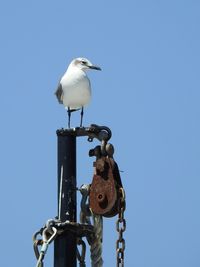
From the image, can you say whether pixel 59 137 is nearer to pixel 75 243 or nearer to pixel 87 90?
pixel 75 243

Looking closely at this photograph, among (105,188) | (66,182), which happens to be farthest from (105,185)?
(66,182)

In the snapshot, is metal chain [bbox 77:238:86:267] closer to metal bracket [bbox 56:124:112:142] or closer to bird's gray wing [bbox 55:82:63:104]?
metal bracket [bbox 56:124:112:142]

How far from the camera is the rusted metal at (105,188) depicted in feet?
17.2

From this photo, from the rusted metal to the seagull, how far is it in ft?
14.9

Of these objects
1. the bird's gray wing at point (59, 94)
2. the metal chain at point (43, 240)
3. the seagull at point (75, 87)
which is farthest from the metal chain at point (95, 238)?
the bird's gray wing at point (59, 94)

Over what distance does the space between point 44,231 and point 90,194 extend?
401 millimetres

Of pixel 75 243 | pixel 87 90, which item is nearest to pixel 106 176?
pixel 75 243

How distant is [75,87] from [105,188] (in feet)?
16.4

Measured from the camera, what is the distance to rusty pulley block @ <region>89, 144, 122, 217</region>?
5.25 meters

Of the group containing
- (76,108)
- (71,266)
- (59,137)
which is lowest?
(71,266)

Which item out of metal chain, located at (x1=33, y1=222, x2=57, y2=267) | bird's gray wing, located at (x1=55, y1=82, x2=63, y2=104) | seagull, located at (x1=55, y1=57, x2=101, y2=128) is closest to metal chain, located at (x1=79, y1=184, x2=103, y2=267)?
metal chain, located at (x1=33, y1=222, x2=57, y2=267)

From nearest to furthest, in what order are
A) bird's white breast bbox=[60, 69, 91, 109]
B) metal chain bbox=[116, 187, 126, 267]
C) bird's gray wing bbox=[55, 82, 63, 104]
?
metal chain bbox=[116, 187, 126, 267]
bird's white breast bbox=[60, 69, 91, 109]
bird's gray wing bbox=[55, 82, 63, 104]

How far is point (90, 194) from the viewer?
547cm

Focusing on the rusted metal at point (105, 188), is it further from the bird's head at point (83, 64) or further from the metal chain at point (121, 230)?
the bird's head at point (83, 64)
